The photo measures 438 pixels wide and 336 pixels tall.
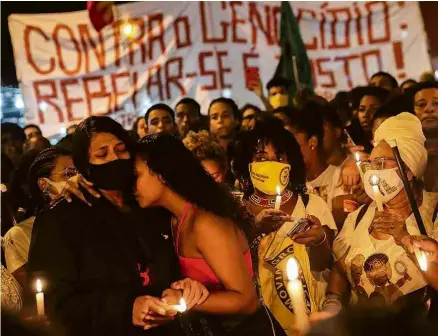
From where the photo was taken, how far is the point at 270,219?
9.84ft

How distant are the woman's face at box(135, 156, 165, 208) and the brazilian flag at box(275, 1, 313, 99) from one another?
504 centimetres

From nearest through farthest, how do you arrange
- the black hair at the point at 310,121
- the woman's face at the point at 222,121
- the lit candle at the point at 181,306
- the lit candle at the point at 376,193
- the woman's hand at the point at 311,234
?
the lit candle at the point at 181,306, the lit candle at the point at 376,193, the woman's hand at the point at 311,234, the black hair at the point at 310,121, the woman's face at the point at 222,121

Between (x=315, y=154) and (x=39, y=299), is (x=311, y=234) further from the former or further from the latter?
(x=315, y=154)

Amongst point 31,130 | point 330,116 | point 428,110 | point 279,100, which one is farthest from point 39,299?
point 31,130

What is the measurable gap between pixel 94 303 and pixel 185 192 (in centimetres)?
58

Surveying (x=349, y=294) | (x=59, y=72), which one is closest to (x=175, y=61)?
(x=59, y=72)

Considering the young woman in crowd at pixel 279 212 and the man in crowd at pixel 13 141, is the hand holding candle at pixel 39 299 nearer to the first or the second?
the young woman in crowd at pixel 279 212

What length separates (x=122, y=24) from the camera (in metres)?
8.59

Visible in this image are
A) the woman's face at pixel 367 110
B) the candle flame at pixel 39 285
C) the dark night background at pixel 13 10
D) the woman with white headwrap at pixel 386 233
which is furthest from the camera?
the dark night background at pixel 13 10

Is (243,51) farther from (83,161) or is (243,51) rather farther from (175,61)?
(83,161)

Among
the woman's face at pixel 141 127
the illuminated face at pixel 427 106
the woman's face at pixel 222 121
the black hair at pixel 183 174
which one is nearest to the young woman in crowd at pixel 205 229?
the black hair at pixel 183 174

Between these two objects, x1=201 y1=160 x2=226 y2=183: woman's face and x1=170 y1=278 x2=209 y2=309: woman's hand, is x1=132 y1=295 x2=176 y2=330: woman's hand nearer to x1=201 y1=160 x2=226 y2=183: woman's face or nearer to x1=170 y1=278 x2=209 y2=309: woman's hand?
x1=170 y1=278 x2=209 y2=309: woman's hand

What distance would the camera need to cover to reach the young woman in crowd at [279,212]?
10.2ft

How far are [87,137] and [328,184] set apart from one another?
201cm
